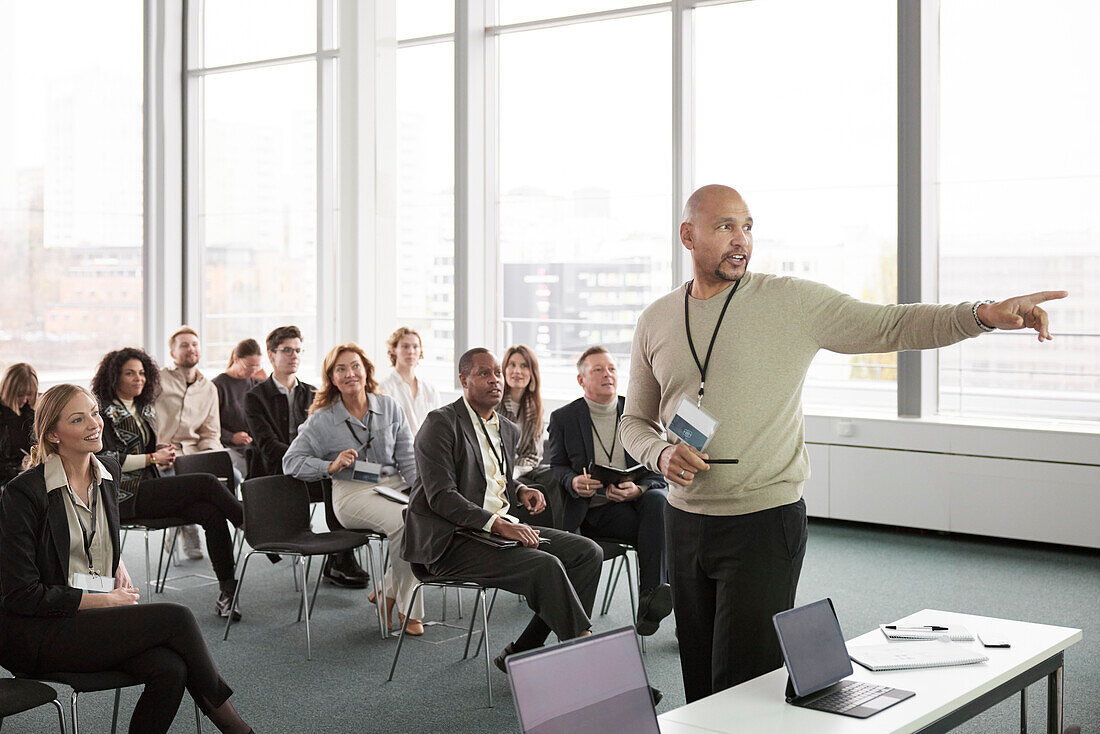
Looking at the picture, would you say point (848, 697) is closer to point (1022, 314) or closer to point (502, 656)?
point (1022, 314)

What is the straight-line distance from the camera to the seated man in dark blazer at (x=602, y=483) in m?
4.69

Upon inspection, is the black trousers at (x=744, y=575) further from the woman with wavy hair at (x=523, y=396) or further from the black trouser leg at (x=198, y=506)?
the black trouser leg at (x=198, y=506)

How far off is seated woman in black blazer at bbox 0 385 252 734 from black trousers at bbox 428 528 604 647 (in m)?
1.05

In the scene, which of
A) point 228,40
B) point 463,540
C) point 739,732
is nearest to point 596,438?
point 463,540

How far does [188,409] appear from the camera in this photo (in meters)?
6.30

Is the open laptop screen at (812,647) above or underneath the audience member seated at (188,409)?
underneath

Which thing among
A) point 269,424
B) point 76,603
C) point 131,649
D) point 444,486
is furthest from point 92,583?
point 269,424

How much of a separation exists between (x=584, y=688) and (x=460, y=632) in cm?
298

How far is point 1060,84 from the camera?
257 inches

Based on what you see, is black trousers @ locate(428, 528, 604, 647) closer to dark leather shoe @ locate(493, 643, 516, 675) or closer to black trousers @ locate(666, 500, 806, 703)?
dark leather shoe @ locate(493, 643, 516, 675)

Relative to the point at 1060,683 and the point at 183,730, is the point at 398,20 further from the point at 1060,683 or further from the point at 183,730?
the point at 1060,683

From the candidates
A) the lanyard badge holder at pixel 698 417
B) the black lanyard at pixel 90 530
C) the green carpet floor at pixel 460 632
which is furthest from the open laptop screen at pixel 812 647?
the black lanyard at pixel 90 530

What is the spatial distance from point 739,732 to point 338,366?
141 inches

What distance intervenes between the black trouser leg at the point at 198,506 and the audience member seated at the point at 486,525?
1.40 metres
